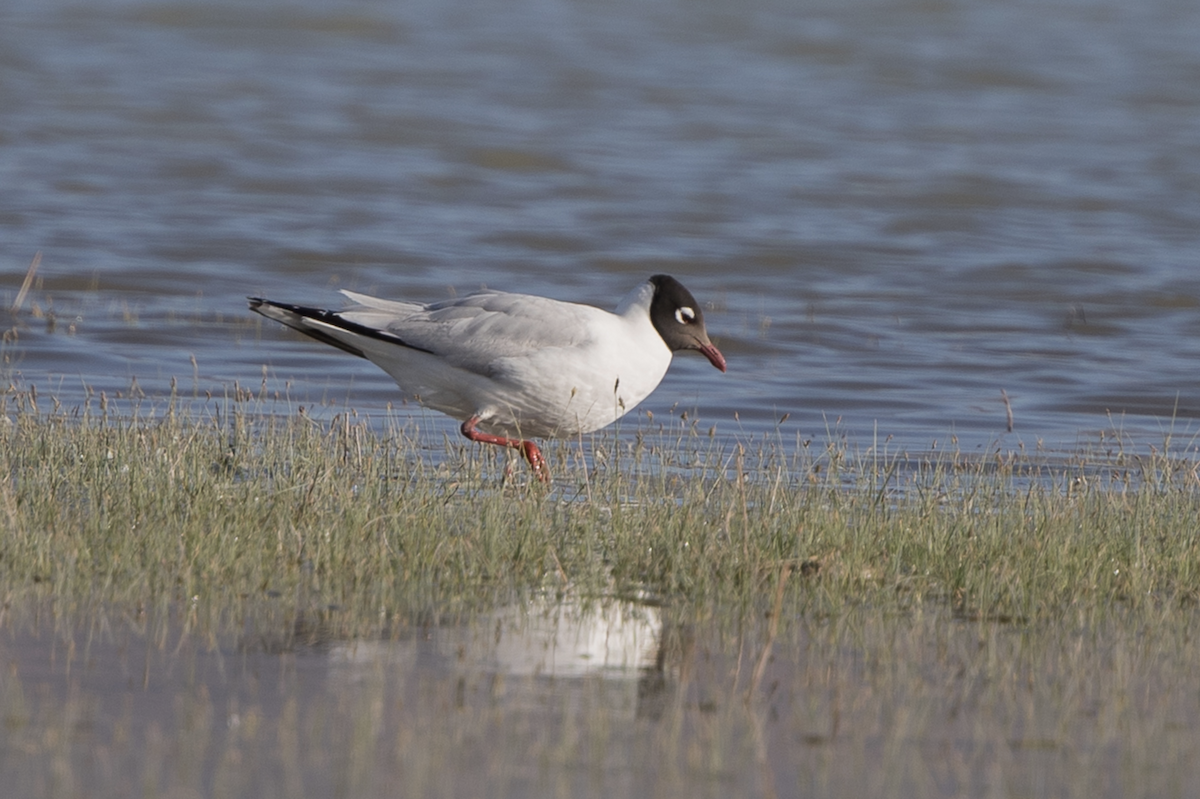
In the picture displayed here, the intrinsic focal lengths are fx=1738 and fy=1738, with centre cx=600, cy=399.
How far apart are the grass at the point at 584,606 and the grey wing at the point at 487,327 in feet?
2.00

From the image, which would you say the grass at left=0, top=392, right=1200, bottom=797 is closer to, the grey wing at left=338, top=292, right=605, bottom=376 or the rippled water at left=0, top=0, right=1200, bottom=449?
the grey wing at left=338, top=292, right=605, bottom=376

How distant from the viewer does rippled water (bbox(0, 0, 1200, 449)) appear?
45.9 feet

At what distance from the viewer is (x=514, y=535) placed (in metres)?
6.56

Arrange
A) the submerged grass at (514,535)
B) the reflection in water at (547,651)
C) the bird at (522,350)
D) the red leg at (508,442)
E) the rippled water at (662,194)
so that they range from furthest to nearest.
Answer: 1. the rippled water at (662,194)
2. the red leg at (508,442)
3. the bird at (522,350)
4. the submerged grass at (514,535)
5. the reflection in water at (547,651)

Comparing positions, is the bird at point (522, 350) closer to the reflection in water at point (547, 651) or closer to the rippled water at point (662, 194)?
the rippled water at point (662, 194)

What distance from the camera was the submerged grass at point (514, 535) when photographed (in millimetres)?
5891

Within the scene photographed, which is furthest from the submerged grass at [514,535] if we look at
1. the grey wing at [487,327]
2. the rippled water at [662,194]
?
the rippled water at [662,194]

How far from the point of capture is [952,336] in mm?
16281

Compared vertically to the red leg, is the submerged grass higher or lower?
lower

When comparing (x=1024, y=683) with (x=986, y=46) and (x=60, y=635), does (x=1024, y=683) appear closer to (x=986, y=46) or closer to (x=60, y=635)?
(x=60, y=635)

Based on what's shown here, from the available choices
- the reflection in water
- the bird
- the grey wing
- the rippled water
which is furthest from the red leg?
the reflection in water

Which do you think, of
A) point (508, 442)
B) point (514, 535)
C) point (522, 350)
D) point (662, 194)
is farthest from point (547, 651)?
point (662, 194)

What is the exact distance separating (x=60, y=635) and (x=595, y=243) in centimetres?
1604

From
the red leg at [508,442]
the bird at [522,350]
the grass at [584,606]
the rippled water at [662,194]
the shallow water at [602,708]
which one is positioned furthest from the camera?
the rippled water at [662,194]
